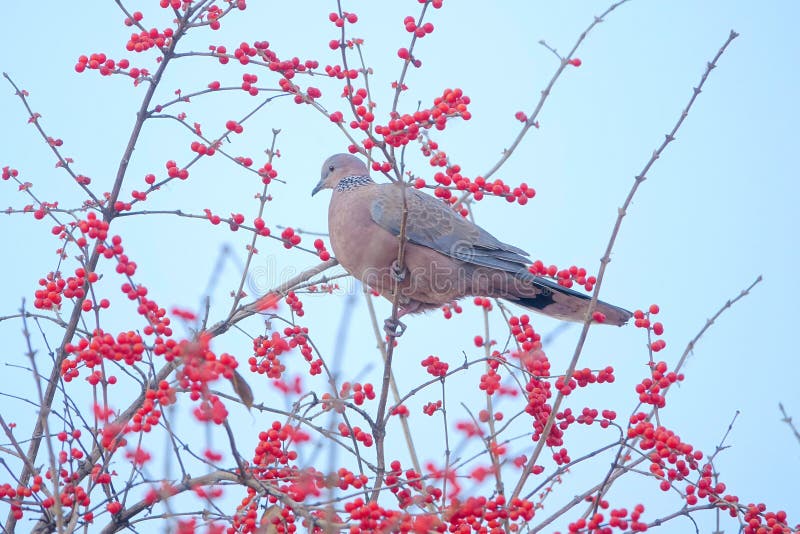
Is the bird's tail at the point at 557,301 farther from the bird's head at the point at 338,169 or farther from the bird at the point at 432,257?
the bird's head at the point at 338,169

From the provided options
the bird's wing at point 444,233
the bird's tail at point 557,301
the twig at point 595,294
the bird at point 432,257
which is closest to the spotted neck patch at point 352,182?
the bird at point 432,257

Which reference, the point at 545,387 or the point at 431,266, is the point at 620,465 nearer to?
the point at 545,387

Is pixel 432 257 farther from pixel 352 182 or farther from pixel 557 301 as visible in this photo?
pixel 352 182

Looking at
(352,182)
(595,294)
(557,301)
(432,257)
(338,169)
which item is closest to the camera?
(595,294)

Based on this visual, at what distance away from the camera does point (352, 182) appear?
570cm

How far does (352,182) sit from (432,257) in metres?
0.85

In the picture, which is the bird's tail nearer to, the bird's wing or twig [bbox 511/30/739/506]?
the bird's wing

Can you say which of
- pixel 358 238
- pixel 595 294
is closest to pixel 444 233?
pixel 358 238

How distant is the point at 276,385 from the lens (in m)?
2.41

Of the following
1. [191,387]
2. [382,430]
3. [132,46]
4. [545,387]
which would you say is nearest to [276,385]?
[191,387]

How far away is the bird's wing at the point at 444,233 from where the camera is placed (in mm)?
5227

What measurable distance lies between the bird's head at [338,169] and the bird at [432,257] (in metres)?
0.39

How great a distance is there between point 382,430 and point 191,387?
1.10 metres

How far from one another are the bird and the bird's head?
39 centimetres
